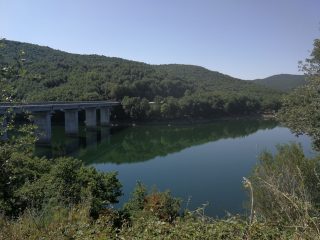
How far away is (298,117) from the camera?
16344mm

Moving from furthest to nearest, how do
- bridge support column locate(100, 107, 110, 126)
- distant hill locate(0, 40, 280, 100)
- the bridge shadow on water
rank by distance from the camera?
1. distant hill locate(0, 40, 280, 100)
2. bridge support column locate(100, 107, 110, 126)
3. the bridge shadow on water

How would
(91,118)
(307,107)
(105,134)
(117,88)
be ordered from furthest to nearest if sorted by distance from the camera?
(117,88)
(91,118)
(105,134)
(307,107)

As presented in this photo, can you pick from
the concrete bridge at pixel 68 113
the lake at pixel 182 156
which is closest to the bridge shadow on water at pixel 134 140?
the lake at pixel 182 156

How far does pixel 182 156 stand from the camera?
2057 inches

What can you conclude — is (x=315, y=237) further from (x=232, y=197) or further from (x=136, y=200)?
(x=232, y=197)

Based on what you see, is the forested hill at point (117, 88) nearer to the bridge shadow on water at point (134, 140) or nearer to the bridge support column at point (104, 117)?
the bridge support column at point (104, 117)

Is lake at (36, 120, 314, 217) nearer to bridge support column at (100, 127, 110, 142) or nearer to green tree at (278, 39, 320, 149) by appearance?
bridge support column at (100, 127, 110, 142)

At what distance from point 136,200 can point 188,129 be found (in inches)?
2610

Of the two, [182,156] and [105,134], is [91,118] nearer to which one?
[105,134]

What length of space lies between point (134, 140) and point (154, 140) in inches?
144

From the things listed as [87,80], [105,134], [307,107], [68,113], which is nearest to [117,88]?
[87,80]

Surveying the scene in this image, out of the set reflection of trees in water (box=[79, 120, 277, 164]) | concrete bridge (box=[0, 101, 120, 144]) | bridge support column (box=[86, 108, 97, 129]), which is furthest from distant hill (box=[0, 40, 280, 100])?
reflection of trees in water (box=[79, 120, 277, 164])

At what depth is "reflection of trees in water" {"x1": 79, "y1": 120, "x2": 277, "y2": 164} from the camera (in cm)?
5291

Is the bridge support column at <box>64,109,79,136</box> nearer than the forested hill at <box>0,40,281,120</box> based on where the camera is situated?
Yes
